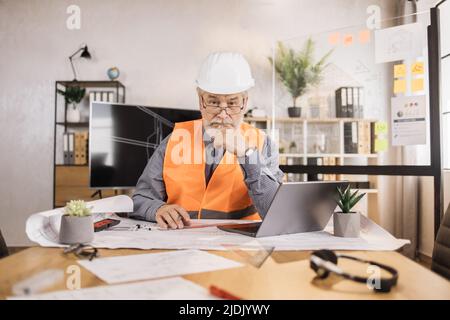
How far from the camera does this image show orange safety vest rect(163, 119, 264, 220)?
5.55 feet

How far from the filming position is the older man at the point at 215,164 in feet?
4.74

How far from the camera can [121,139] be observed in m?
3.89

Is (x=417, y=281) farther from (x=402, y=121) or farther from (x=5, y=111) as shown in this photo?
(x=5, y=111)

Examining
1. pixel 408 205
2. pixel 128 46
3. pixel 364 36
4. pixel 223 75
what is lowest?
pixel 408 205

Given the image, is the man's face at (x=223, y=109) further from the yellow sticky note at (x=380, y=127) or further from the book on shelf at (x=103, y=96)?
the book on shelf at (x=103, y=96)

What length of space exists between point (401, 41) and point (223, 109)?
5.27 feet

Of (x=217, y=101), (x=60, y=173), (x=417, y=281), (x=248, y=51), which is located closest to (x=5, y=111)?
(x=60, y=173)

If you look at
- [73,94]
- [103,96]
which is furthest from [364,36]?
[73,94]

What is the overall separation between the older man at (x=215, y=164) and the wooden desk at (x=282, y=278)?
0.52 metres

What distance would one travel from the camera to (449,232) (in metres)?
1.16

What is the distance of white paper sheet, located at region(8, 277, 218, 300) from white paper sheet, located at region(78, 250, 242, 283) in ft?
0.14

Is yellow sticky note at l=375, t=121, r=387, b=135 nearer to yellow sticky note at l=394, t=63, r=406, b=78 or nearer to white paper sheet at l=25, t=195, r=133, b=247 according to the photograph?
yellow sticky note at l=394, t=63, r=406, b=78

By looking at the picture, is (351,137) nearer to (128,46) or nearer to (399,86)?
(399,86)

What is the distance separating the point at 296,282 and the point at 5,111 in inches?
192
